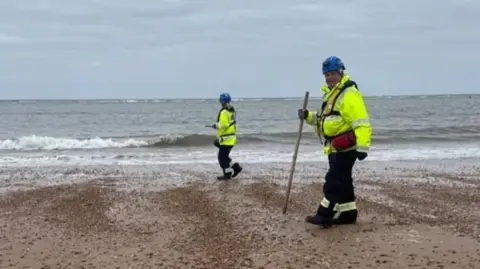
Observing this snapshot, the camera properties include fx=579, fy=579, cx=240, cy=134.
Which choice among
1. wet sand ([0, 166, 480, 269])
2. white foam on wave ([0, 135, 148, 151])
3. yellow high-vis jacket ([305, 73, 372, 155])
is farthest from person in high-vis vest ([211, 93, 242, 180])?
white foam on wave ([0, 135, 148, 151])

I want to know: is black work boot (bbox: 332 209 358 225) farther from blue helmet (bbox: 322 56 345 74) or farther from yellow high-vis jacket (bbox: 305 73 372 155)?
blue helmet (bbox: 322 56 345 74)

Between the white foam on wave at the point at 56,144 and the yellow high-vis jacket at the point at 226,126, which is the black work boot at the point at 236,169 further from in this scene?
the white foam on wave at the point at 56,144

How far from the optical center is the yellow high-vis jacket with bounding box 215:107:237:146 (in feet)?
41.9

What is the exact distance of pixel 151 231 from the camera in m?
7.33

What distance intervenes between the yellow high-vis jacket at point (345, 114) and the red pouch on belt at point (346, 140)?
0.16 feet

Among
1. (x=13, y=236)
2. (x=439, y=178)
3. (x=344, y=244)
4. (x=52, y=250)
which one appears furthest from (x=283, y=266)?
(x=439, y=178)

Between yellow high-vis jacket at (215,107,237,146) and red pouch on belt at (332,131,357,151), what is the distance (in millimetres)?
5913

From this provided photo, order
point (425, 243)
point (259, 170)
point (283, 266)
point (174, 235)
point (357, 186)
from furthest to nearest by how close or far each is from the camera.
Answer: point (259, 170) → point (357, 186) → point (174, 235) → point (425, 243) → point (283, 266)

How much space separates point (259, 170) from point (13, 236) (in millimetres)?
8643

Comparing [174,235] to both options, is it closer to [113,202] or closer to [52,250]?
[52,250]

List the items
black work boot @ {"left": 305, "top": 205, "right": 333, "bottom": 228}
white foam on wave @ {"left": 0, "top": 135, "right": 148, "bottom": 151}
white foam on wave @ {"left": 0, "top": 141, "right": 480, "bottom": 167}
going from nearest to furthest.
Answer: black work boot @ {"left": 305, "top": 205, "right": 333, "bottom": 228} < white foam on wave @ {"left": 0, "top": 141, "right": 480, "bottom": 167} < white foam on wave @ {"left": 0, "top": 135, "right": 148, "bottom": 151}

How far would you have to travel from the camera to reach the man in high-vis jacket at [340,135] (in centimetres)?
680

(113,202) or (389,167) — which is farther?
(389,167)

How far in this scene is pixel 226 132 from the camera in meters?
13.0
